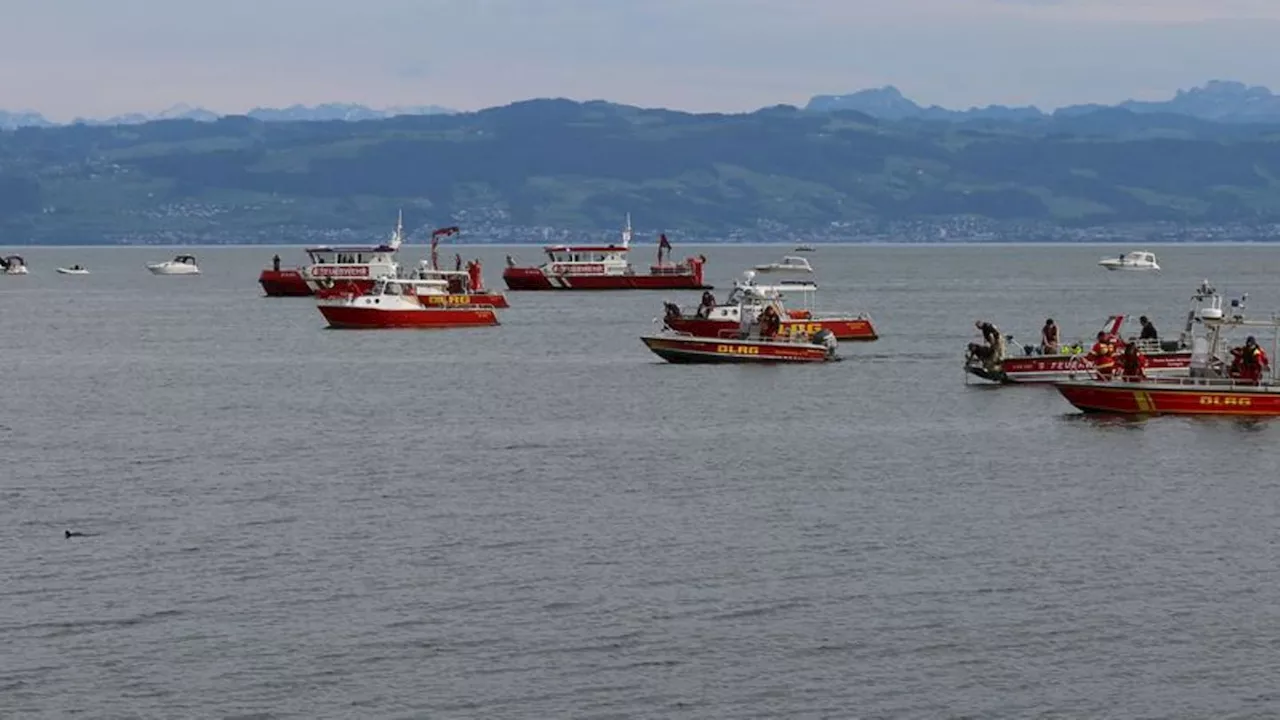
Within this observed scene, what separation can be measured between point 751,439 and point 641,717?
43032 mm

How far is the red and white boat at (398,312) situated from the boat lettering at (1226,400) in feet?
→ 261

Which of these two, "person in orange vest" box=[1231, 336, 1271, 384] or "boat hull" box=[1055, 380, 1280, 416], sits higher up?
"person in orange vest" box=[1231, 336, 1271, 384]

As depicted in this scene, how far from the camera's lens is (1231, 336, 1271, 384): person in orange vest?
276 ft

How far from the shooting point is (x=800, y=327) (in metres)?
128

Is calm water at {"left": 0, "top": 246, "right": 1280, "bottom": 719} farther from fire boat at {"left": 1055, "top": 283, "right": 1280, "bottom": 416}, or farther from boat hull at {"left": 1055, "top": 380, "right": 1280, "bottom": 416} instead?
fire boat at {"left": 1055, "top": 283, "right": 1280, "bottom": 416}

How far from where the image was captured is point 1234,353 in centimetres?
8581

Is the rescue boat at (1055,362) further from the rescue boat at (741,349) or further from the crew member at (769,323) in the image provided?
the crew member at (769,323)

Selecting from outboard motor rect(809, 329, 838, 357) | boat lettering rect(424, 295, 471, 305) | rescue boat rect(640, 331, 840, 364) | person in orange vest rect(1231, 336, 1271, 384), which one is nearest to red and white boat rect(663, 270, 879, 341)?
outboard motor rect(809, 329, 838, 357)

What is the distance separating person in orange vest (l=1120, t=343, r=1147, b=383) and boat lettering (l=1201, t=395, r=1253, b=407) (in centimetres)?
260

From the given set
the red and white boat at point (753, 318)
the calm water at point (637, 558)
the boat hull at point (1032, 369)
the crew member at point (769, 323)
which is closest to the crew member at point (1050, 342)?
the boat hull at point (1032, 369)

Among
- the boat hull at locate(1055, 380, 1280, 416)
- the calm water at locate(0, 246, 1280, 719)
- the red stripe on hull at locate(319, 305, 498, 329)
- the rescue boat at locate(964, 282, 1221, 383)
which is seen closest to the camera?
the calm water at locate(0, 246, 1280, 719)

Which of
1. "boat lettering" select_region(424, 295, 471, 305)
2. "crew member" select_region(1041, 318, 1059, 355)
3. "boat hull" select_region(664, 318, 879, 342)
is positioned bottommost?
"boat lettering" select_region(424, 295, 471, 305)

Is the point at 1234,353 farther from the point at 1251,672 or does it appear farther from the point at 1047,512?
the point at 1251,672

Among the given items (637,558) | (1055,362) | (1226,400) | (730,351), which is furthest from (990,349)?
(637,558)
